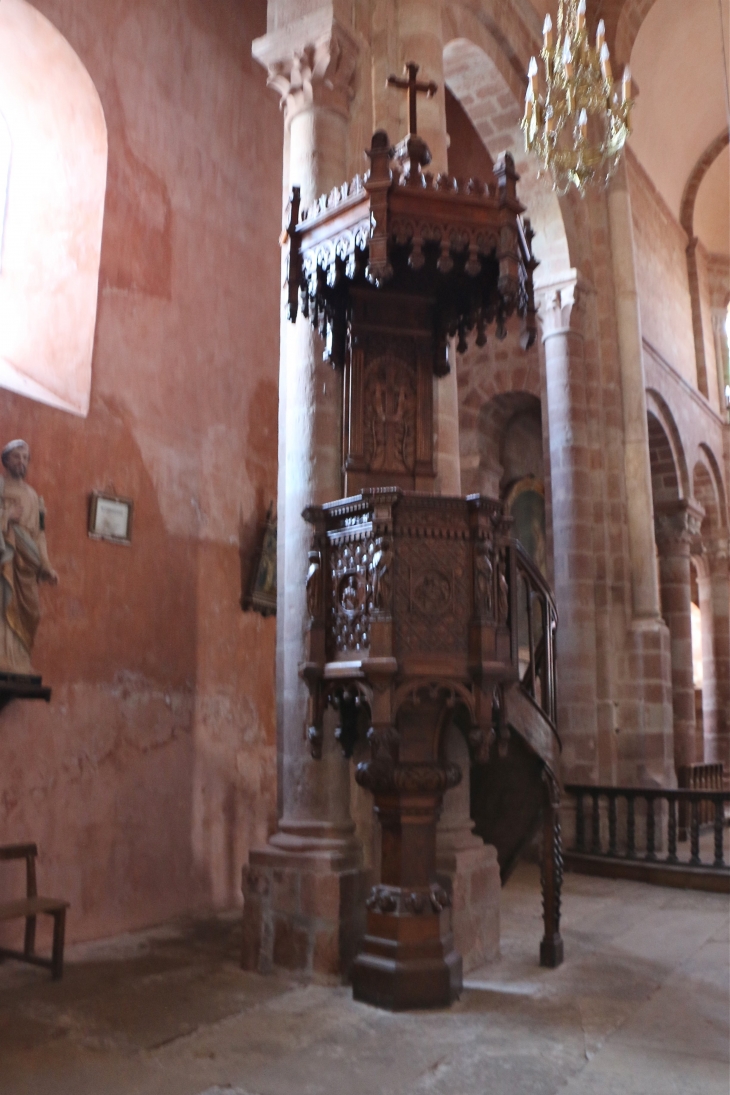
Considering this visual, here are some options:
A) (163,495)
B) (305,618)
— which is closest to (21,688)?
(305,618)

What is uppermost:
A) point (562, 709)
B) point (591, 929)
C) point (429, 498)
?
point (429, 498)

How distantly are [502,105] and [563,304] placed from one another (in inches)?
79.9

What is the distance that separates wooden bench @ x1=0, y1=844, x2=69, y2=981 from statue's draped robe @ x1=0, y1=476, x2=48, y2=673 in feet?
3.24

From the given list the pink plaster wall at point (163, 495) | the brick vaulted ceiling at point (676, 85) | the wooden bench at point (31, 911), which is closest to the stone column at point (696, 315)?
the brick vaulted ceiling at point (676, 85)

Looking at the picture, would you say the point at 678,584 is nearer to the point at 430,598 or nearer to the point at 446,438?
the point at 446,438

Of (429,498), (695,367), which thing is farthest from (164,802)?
(695,367)

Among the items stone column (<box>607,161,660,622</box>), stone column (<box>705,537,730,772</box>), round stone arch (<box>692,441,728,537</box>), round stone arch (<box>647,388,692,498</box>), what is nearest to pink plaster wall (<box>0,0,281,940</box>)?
stone column (<box>607,161,660,622</box>)

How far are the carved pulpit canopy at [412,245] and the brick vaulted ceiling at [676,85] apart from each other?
6428mm

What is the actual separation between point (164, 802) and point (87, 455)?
2353mm

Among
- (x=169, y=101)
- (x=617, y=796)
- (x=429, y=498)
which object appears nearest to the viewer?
(x=429, y=498)

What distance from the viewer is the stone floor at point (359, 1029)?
321 centimetres

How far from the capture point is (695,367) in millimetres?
14258

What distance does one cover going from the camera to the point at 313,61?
5512 millimetres

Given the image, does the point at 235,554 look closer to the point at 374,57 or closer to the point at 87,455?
the point at 87,455
